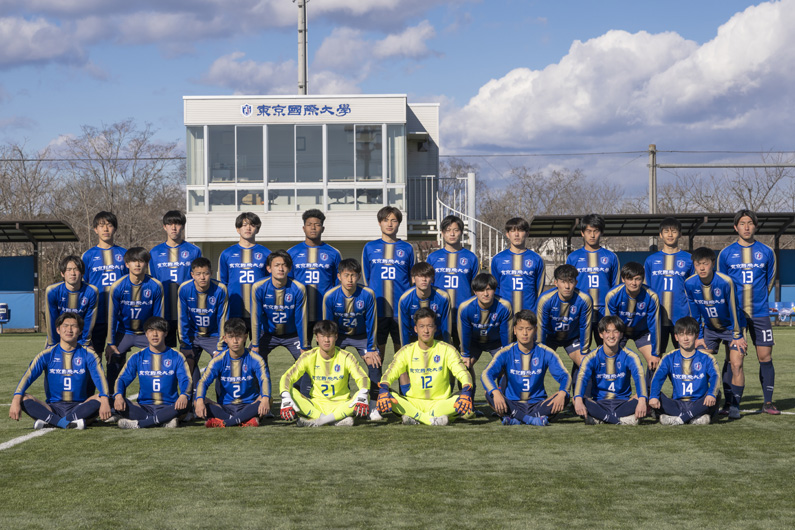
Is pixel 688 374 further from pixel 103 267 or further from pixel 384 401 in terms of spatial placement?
pixel 103 267

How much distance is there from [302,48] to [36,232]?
11.5 meters

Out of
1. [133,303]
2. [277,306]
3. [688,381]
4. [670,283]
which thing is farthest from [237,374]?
[670,283]

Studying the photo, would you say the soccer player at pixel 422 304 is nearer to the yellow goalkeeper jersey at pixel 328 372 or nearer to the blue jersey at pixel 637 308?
the yellow goalkeeper jersey at pixel 328 372

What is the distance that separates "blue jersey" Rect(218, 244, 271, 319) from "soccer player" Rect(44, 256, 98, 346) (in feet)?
3.78

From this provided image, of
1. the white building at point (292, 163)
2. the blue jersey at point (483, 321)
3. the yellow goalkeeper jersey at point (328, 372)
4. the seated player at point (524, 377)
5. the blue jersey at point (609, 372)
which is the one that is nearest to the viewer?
the seated player at point (524, 377)

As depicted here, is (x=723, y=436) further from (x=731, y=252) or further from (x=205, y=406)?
(x=205, y=406)

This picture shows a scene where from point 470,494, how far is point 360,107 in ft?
64.2

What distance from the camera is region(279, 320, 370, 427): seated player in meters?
6.59

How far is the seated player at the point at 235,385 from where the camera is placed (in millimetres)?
6578

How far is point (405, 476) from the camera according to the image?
15.5ft

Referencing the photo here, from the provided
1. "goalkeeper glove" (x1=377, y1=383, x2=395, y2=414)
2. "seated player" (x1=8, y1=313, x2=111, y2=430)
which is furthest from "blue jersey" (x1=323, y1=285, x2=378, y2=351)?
"seated player" (x1=8, y1=313, x2=111, y2=430)

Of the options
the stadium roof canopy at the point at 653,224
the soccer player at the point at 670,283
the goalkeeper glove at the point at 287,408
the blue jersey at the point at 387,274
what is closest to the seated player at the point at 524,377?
the blue jersey at the point at 387,274

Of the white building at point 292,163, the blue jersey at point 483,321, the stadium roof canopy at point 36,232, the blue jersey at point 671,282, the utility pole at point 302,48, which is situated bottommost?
the blue jersey at point 483,321

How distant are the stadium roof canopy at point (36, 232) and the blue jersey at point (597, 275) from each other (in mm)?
14598
